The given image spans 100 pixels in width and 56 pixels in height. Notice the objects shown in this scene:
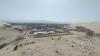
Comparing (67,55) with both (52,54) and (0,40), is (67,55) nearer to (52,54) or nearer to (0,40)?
(52,54)

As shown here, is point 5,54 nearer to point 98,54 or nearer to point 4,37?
point 4,37

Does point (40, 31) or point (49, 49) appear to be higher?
point (49, 49)

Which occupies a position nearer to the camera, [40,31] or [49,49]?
[49,49]

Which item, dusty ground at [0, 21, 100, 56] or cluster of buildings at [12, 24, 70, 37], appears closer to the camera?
dusty ground at [0, 21, 100, 56]

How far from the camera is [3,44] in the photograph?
1014 centimetres

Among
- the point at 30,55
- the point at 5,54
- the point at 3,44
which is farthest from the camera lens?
the point at 3,44

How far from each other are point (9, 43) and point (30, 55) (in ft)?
14.2

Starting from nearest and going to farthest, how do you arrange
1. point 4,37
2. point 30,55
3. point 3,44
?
point 30,55
point 3,44
point 4,37

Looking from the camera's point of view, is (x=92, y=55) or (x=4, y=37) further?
(x=4, y=37)

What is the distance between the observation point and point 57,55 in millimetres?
7012

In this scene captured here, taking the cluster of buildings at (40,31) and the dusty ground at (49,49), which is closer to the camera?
the dusty ground at (49,49)

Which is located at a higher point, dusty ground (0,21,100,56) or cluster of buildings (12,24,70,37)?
dusty ground (0,21,100,56)

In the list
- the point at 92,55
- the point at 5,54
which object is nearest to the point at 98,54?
the point at 92,55

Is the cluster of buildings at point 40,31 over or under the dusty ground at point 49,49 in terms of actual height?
under
